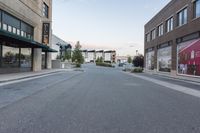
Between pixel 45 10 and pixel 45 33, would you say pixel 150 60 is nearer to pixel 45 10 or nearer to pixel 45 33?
pixel 45 10

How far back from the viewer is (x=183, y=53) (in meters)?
33.9

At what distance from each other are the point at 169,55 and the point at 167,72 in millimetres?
A: 2574

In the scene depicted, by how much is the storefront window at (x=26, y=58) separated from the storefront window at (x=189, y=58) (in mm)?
19183

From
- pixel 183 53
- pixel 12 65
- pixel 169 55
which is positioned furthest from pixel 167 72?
pixel 12 65

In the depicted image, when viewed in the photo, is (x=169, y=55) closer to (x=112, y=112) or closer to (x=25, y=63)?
(x=25, y=63)

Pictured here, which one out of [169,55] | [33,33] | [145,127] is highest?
[33,33]

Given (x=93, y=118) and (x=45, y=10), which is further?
(x=45, y=10)

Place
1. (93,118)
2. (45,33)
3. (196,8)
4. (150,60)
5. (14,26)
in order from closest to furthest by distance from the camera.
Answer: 1. (93,118)
2. (14,26)
3. (196,8)
4. (45,33)
5. (150,60)

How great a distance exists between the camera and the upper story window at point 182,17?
33.9 meters

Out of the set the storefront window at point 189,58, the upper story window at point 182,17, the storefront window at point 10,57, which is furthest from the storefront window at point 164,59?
the storefront window at point 10,57

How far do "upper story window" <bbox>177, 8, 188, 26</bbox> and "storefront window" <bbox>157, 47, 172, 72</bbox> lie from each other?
5532 millimetres

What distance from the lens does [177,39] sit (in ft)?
120

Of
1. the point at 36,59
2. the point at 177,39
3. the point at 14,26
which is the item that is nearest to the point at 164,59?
the point at 177,39

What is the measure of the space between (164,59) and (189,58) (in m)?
11.1
